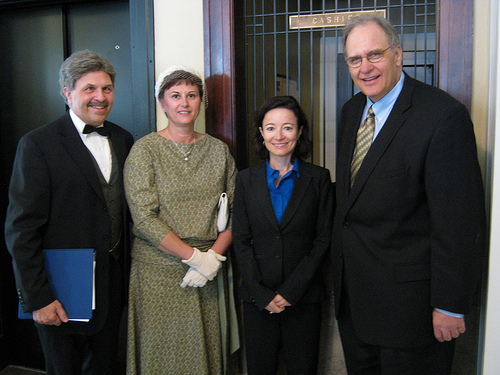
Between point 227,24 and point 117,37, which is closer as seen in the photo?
point 227,24

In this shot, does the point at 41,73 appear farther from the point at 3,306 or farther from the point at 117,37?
the point at 3,306

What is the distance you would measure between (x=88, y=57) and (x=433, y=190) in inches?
60.8

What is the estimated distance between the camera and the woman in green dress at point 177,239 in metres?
1.97

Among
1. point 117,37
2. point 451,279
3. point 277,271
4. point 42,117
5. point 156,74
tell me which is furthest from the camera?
point 42,117

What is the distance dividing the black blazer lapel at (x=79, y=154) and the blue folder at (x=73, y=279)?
0.28 m

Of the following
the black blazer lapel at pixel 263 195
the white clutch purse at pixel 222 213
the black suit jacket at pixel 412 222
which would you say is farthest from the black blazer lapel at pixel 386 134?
the white clutch purse at pixel 222 213

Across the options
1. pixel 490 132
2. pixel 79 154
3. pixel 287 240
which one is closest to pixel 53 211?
pixel 79 154

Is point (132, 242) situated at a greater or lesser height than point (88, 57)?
lesser

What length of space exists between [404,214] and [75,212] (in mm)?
1349

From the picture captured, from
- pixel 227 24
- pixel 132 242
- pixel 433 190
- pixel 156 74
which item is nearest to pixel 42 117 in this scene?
pixel 156 74

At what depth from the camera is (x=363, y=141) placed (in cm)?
170

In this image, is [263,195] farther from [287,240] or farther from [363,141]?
[363,141]

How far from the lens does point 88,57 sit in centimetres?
195

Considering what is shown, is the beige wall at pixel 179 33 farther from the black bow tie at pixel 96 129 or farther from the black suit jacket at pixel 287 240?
the black suit jacket at pixel 287 240
